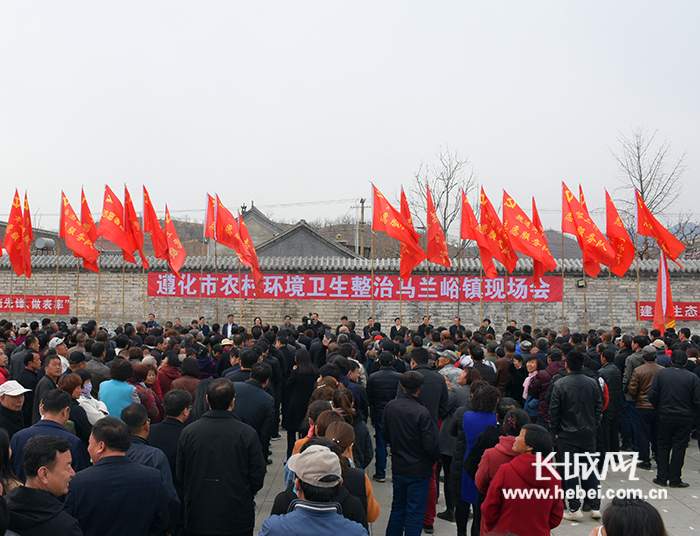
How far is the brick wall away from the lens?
16406mm

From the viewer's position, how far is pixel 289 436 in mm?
6359

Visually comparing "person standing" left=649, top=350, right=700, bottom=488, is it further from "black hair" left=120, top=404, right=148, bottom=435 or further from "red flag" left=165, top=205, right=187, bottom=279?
"red flag" left=165, top=205, right=187, bottom=279

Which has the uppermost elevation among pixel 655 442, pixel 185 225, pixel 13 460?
pixel 185 225

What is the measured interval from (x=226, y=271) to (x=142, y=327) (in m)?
7.42

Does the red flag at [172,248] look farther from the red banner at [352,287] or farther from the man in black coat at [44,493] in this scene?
the man in black coat at [44,493]

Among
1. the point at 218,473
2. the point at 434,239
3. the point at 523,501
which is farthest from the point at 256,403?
the point at 434,239

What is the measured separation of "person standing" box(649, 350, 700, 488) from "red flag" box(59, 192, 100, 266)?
11.5 metres

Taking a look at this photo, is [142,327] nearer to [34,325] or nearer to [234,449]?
[34,325]

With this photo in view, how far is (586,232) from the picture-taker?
11250 mm

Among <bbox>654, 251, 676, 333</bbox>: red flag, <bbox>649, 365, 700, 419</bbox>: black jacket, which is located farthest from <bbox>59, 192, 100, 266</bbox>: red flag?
<bbox>654, 251, 676, 333</bbox>: red flag

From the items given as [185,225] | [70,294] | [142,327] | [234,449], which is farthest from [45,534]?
[185,225]

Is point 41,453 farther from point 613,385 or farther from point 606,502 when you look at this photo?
point 613,385

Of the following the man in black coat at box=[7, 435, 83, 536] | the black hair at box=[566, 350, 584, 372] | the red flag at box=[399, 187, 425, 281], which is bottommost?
the man in black coat at box=[7, 435, 83, 536]

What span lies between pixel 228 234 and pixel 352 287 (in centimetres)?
530
